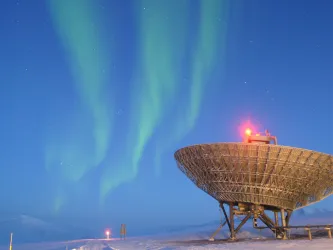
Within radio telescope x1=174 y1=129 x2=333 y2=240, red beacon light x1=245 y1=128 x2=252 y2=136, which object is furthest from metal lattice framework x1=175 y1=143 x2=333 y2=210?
red beacon light x1=245 y1=128 x2=252 y2=136

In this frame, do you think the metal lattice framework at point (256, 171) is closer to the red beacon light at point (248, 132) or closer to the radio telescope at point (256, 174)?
the radio telescope at point (256, 174)

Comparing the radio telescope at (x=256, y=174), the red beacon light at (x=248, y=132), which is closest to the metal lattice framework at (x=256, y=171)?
the radio telescope at (x=256, y=174)

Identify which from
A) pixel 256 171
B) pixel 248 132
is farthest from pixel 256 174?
pixel 248 132

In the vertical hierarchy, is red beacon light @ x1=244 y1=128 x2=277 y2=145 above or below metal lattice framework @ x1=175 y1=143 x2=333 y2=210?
above

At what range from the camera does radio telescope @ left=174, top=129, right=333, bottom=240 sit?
4531 centimetres

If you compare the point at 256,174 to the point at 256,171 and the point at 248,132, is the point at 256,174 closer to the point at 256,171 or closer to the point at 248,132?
the point at 256,171

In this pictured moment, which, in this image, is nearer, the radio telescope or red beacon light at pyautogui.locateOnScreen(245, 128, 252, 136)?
the radio telescope

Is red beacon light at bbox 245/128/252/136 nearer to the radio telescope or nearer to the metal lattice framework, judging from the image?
the radio telescope

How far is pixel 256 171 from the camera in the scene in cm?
4659

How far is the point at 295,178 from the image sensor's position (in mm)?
48031

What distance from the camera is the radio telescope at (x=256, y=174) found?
45312 mm

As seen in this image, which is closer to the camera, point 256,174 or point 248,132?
point 256,174

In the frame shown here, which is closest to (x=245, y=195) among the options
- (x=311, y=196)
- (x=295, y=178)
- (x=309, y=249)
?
(x=295, y=178)

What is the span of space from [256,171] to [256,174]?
0.47m
